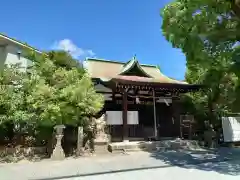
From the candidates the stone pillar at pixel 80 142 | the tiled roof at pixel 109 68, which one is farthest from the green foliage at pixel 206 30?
the tiled roof at pixel 109 68

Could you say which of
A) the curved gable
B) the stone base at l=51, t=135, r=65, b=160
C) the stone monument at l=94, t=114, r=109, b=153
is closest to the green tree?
the stone monument at l=94, t=114, r=109, b=153

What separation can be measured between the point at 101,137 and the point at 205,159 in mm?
5362

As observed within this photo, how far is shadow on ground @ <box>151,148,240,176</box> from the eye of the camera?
31.5ft

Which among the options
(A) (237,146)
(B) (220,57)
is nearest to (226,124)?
(A) (237,146)

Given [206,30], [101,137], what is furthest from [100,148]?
[206,30]

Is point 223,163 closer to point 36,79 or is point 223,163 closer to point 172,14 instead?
point 172,14

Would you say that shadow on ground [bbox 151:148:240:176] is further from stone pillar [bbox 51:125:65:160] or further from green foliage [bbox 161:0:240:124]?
stone pillar [bbox 51:125:65:160]

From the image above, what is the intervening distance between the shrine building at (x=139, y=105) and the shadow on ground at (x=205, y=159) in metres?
2.83

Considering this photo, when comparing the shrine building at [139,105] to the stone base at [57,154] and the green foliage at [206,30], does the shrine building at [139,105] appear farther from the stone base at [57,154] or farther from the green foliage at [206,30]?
the stone base at [57,154]

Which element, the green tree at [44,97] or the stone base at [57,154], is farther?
the stone base at [57,154]

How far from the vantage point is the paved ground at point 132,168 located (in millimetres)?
8266

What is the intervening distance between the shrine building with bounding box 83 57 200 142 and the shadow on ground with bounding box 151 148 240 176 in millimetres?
2833

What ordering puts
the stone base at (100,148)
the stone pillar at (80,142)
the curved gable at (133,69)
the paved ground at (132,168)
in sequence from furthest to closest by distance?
the curved gable at (133,69) → the stone base at (100,148) → the stone pillar at (80,142) → the paved ground at (132,168)

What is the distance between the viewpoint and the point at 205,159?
11266 mm
